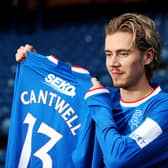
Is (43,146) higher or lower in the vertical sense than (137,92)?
lower

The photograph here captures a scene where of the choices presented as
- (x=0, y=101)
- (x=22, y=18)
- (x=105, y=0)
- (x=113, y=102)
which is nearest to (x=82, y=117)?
(x=113, y=102)

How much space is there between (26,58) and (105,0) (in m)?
6.87

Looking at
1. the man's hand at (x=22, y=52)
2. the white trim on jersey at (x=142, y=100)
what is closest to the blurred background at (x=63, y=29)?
the man's hand at (x=22, y=52)

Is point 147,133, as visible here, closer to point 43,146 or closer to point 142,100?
point 142,100

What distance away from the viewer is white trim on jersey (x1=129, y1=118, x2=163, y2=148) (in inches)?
51.6

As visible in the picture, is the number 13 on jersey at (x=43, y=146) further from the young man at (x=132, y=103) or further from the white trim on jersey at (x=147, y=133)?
the white trim on jersey at (x=147, y=133)

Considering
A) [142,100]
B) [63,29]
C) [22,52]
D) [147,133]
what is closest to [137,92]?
[142,100]

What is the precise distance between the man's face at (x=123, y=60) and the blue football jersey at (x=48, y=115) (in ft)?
0.67

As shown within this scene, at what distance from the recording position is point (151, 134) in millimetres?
1316

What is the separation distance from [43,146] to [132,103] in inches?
14.5

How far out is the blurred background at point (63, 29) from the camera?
21.2 ft

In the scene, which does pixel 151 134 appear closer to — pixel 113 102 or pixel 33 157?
pixel 113 102

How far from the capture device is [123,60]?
4.42 feet

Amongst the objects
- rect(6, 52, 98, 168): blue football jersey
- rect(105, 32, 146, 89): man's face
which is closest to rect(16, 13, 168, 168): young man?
rect(105, 32, 146, 89): man's face
